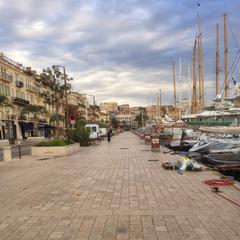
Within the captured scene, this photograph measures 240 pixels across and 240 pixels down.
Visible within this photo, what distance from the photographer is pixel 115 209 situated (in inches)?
324

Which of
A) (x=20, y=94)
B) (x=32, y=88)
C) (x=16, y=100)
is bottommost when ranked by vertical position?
(x=16, y=100)

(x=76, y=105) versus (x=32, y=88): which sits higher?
(x=32, y=88)

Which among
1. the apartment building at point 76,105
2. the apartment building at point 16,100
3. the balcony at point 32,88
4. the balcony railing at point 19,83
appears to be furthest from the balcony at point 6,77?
the apartment building at point 76,105

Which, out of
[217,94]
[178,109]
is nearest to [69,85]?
[217,94]

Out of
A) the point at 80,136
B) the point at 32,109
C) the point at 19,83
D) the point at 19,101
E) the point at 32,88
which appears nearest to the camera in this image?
the point at 80,136

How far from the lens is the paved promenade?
6453 millimetres

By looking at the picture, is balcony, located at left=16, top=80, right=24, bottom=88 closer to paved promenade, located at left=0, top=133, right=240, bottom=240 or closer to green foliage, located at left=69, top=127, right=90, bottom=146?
green foliage, located at left=69, top=127, right=90, bottom=146

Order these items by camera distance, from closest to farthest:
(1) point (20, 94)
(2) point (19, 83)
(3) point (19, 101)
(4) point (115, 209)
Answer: (4) point (115, 209)
(3) point (19, 101)
(2) point (19, 83)
(1) point (20, 94)

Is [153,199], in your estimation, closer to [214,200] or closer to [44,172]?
[214,200]

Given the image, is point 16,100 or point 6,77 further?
point 16,100

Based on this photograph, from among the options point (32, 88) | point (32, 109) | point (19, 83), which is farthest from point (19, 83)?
point (32, 88)

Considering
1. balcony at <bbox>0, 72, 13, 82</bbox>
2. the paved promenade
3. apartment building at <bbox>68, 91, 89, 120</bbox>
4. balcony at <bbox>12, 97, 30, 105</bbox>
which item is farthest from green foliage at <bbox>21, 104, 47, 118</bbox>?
the paved promenade

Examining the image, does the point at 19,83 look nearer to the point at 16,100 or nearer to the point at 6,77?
the point at 16,100

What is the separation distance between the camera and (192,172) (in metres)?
15.0
